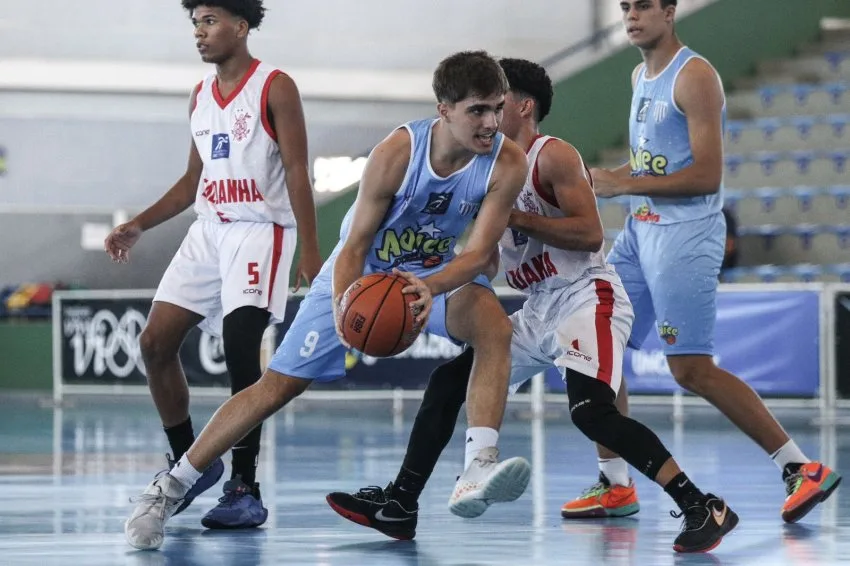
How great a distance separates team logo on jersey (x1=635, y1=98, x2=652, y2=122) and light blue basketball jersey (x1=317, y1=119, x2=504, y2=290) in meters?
1.07

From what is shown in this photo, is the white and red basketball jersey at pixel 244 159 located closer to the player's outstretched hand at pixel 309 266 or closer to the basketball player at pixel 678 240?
the player's outstretched hand at pixel 309 266

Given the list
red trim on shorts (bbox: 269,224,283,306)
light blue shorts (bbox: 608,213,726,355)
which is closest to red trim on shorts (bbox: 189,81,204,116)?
red trim on shorts (bbox: 269,224,283,306)

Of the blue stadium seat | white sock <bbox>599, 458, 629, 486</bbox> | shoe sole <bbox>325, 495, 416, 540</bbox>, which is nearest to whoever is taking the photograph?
shoe sole <bbox>325, 495, 416, 540</bbox>

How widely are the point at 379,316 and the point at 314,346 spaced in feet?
1.51

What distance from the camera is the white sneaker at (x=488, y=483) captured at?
13.6 feet

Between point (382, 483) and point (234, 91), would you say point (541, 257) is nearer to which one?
Answer: point (234, 91)

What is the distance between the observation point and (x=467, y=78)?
4273mm

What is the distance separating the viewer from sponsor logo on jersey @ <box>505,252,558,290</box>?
500 cm

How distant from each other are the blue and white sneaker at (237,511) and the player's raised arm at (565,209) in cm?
133

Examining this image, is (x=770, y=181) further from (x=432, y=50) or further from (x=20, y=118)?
(x=20, y=118)

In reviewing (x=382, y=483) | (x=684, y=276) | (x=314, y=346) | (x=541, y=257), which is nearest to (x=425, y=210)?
(x=314, y=346)

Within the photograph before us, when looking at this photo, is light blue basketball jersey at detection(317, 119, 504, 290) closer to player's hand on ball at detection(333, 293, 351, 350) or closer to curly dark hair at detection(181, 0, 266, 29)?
player's hand on ball at detection(333, 293, 351, 350)

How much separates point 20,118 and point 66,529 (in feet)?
44.4

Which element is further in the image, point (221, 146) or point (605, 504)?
point (605, 504)
